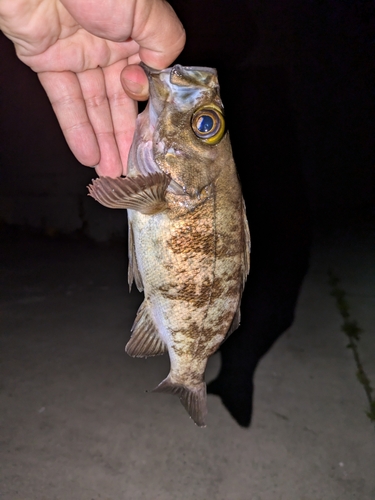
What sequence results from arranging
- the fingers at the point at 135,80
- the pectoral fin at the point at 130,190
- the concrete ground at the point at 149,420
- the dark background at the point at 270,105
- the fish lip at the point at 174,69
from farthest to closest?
the dark background at the point at 270,105
the concrete ground at the point at 149,420
the fingers at the point at 135,80
the fish lip at the point at 174,69
the pectoral fin at the point at 130,190

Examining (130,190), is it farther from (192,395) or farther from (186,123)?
(192,395)

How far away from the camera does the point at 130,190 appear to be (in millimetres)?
1313

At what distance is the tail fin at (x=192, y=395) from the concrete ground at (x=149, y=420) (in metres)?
1.74

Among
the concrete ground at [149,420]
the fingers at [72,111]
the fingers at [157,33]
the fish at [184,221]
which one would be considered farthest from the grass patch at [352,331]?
the fingers at [157,33]

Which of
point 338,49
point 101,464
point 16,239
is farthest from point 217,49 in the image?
point 101,464

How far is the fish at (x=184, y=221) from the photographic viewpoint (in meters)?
1.45

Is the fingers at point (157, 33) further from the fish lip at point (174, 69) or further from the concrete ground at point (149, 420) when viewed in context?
the concrete ground at point (149, 420)

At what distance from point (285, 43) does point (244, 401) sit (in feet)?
16.7

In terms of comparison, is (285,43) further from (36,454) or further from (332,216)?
(36,454)

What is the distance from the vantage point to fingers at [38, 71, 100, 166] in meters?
1.95

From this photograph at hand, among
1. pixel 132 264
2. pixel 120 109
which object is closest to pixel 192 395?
pixel 132 264

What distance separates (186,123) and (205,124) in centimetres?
8

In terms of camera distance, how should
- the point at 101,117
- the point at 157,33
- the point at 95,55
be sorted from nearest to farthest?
the point at 157,33 < the point at 95,55 < the point at 101,117

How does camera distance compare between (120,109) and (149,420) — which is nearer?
(120,109)
